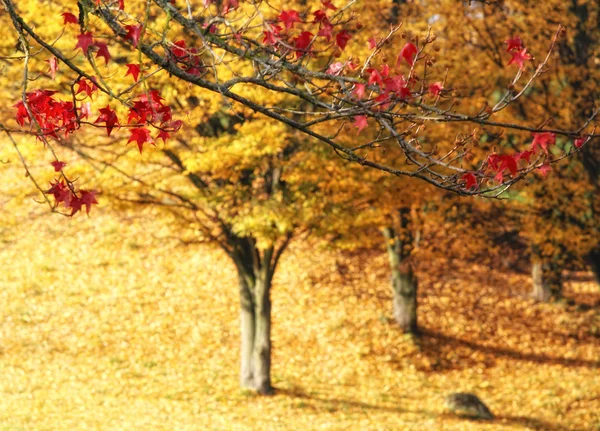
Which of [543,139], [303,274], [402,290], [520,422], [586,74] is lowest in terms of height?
[520,422]

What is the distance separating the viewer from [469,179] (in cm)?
444

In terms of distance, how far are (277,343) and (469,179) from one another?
1339 centimetres

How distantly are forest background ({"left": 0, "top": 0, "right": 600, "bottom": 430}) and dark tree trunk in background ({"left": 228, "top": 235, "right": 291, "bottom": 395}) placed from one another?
0.04 meters

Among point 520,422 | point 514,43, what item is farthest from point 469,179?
point 520,422

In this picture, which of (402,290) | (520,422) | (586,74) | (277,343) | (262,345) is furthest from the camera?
(402,290)

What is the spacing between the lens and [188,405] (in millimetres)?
13547

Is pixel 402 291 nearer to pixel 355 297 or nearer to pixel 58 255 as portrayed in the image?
pixel 355 297

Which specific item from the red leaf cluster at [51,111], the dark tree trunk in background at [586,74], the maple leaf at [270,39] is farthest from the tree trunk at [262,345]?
the maple leaf at [270,39]

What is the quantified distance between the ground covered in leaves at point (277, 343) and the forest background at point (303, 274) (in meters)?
0.06

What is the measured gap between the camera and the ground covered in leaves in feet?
44.6

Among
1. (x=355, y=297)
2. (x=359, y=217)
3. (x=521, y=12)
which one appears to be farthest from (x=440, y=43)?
(x=355, y=297)

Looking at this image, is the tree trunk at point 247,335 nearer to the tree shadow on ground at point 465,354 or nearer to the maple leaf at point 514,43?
the tree shadow on ground at point 465,354

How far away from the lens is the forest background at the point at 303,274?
11.5 metres

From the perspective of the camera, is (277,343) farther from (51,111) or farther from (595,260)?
(51,111)
